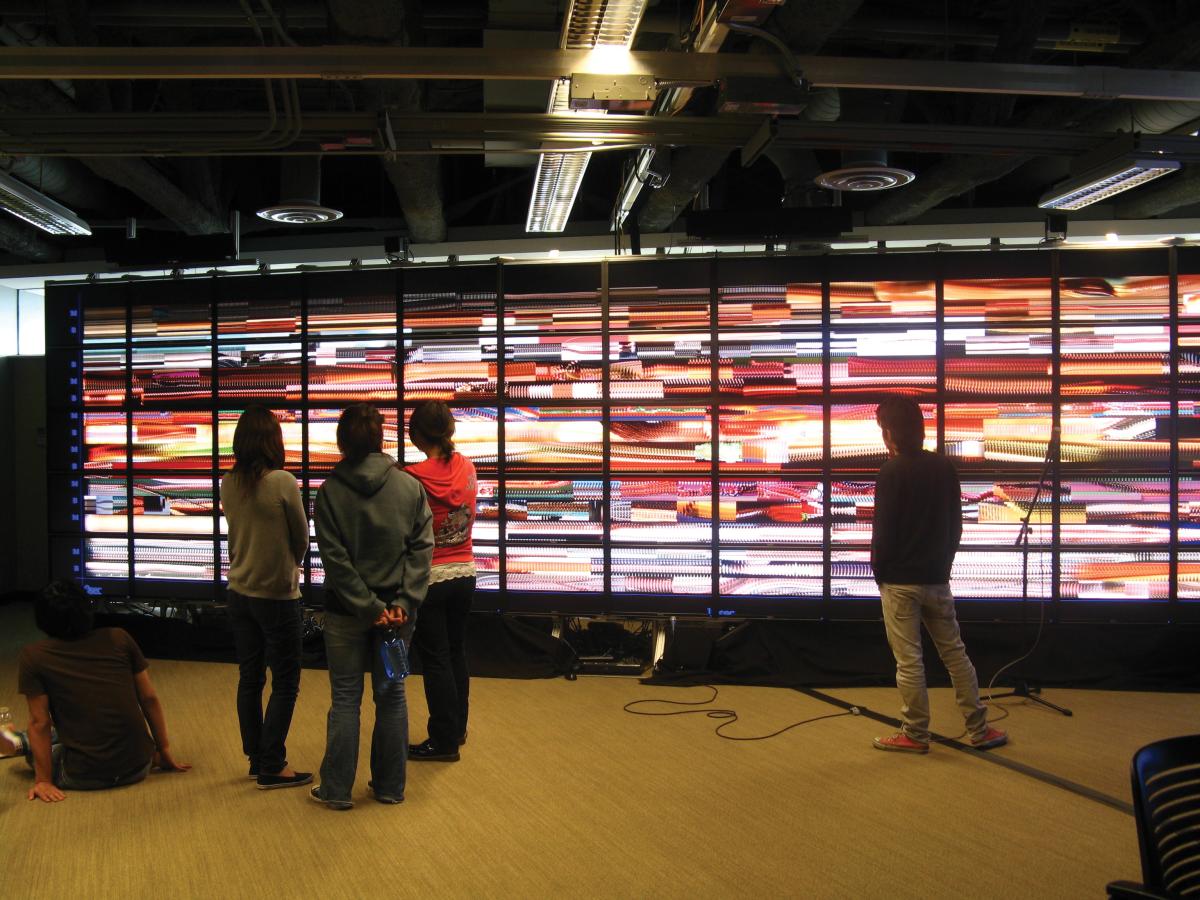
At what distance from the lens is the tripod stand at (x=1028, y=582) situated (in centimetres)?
556

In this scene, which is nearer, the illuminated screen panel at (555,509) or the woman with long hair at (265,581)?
the woman with long hair at (265,581)

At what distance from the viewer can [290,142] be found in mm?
4605

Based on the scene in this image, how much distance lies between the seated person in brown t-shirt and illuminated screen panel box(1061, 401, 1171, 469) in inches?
219

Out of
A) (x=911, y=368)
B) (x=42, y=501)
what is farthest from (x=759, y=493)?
(x=42, y=501)

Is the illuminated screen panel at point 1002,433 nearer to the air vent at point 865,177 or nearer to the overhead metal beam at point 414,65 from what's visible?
the air vent at point 865,177

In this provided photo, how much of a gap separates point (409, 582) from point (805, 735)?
2376 mm

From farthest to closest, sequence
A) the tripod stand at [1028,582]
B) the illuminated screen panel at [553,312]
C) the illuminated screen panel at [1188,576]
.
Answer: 1. the illuminated screen panel at [553,312]
2. the illuminated screen panel at [1188,576]
3. the tripod stand at [1028,582]

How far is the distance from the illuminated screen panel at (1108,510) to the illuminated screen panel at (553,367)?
10.5 ft

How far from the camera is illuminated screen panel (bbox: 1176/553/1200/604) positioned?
5879mm

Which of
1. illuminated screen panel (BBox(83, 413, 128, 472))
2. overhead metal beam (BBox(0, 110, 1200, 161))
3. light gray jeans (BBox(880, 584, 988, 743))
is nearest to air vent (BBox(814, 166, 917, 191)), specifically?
overhead metal beam (BBox(0, 110, 1200, 161))

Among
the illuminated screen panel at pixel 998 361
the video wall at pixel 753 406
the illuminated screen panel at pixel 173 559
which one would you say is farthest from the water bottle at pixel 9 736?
the illuminated screen panel at pixel 998 361

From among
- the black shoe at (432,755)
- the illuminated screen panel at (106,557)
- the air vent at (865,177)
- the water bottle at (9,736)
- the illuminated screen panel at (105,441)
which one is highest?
the air vent at (865,177)

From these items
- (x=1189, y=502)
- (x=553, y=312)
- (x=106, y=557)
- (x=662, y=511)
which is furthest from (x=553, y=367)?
(x=1189, y=502)

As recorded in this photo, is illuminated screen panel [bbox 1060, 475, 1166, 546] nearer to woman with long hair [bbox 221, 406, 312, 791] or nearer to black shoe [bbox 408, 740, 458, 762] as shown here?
black shoe [bbox 408, 740, 458, 762]
